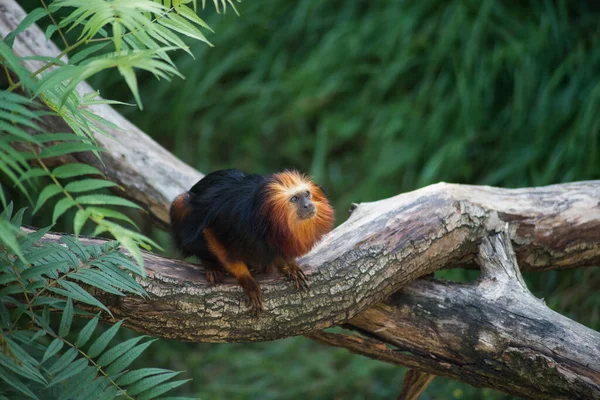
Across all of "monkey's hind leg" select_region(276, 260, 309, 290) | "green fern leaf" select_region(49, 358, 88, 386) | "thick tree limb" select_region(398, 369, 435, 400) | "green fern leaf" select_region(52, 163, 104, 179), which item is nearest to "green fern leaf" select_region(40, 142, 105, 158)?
"green fern leaf" select_region(52, 163, 104, 179)

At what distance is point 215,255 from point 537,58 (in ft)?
9.98

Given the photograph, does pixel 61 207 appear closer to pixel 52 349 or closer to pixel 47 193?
pixel 47 193

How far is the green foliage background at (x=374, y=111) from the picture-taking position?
4.27 meters

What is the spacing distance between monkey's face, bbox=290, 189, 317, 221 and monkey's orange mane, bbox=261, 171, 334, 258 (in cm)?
1

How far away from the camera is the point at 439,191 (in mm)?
A: 2646

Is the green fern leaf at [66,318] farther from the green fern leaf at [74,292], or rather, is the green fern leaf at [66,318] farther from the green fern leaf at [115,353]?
the green fern leaf at [115,353]

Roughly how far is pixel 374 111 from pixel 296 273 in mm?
2744

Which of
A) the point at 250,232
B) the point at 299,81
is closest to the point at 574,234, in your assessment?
the point at 250,232

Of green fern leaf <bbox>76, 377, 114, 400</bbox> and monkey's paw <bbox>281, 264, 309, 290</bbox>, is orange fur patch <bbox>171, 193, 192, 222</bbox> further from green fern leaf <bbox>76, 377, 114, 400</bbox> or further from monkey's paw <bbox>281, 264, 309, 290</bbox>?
green fern leaf <bbox>76, 377, 114, 400</bbox>

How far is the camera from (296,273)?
7.64ft

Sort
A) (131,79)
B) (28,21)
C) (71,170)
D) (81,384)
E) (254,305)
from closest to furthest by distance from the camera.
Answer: (131,79) → (71,170) → (28,21) → (81,384) → (254,305)

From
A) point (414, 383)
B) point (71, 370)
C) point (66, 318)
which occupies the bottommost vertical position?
point (414, 383)

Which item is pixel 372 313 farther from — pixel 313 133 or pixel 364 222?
pixel 313 133

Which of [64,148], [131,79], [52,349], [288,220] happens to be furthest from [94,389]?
[131,79]
